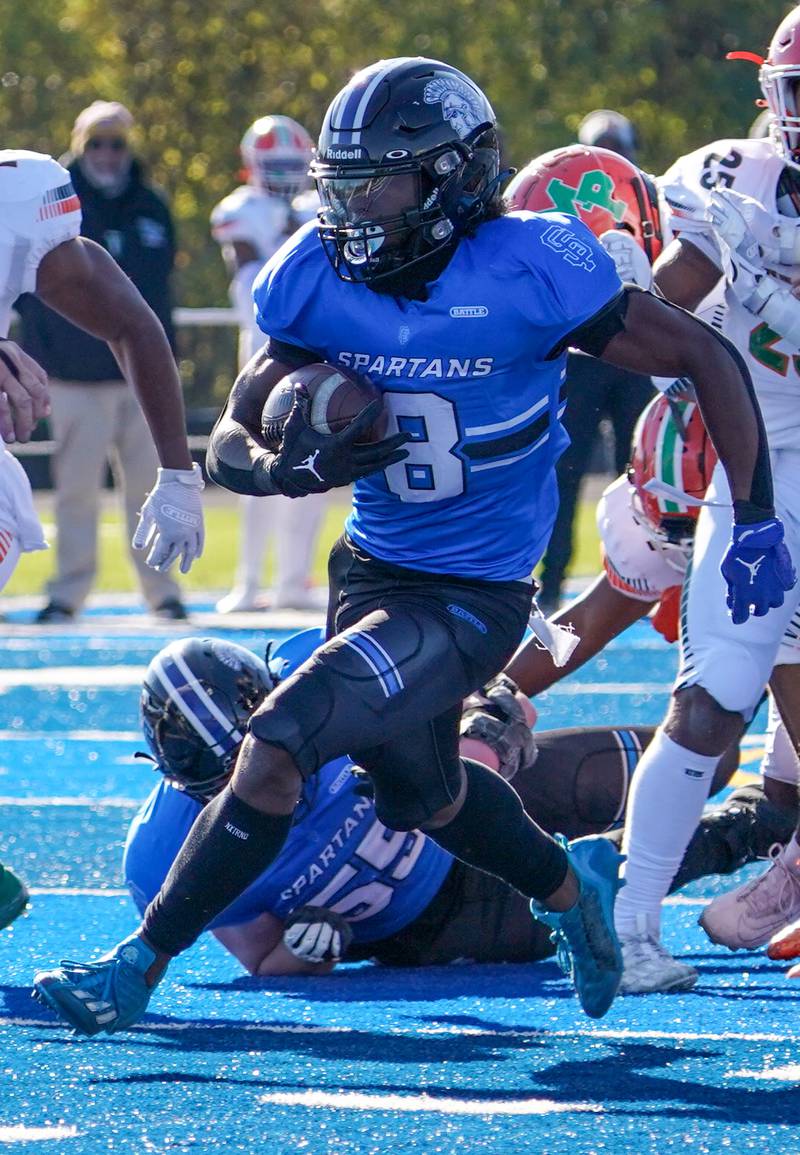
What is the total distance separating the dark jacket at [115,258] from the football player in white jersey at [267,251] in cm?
30

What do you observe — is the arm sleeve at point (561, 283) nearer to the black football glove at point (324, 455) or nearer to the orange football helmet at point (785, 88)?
the black football glove at point (324, 455)

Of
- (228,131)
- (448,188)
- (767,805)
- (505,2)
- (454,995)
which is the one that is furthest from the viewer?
(228,131)

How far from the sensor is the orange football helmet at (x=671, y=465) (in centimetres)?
462

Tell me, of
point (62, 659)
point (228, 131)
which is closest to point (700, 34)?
point (228, 131)

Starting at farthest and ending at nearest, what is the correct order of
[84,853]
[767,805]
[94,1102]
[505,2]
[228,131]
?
[228,131] < [505,2] < [84,853] < [767,805] < [94,1102]

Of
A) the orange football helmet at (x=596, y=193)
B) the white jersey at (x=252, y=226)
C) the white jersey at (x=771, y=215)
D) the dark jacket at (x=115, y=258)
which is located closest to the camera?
the white jersey at (x=771, y=215)

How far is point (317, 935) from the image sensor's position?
165 inches

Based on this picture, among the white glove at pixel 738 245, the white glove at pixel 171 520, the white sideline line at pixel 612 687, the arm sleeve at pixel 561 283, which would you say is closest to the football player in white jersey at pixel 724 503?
the white glove at pixel 738 245

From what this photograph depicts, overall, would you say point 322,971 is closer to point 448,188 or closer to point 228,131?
point 448,188

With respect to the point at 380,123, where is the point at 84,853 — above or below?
below

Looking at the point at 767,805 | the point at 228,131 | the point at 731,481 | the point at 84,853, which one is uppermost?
the point at 731,481

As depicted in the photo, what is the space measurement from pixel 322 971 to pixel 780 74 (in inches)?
78.1

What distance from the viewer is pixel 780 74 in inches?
167

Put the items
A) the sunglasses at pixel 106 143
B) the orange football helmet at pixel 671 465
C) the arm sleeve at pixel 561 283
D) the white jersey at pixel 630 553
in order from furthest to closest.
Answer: the sunglasses at pixel 106 143 < the white jersey at pixel 630 553 < the orange football helmet at pixel 671 465 < the arm sleeve at pixel 561 283
